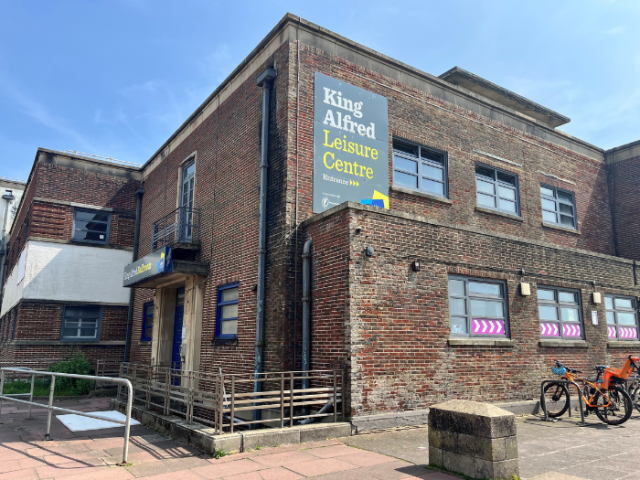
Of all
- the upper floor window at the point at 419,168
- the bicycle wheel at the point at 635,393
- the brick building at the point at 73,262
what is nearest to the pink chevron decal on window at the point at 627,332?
the bicycle wheel at the point at 635,393

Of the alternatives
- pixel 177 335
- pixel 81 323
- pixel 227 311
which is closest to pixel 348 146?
pixel 227 311

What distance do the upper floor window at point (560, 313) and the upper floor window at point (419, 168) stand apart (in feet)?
11.2

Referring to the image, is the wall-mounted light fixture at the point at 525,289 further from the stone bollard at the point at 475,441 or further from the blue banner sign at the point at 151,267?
the blue banner sign at the point at 151,267

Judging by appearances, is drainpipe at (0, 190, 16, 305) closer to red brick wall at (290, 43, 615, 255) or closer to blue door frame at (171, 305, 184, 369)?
blue door frame at (171, 305, 184, 369)

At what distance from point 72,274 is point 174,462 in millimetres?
13241

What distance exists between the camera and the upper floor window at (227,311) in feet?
36.6

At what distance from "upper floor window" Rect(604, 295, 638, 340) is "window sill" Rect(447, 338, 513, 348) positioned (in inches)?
156

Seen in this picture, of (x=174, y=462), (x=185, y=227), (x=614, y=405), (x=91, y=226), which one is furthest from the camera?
(x=91, y=226)

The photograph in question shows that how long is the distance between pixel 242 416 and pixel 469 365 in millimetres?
4583

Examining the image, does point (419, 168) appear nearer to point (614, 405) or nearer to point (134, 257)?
point (614, 405)

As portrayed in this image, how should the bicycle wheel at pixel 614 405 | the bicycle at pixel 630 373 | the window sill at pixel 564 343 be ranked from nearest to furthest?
the bicycle wheel at pixel 614 405, the bicycle at pixel 630 373, the window sill at pixel 564 343

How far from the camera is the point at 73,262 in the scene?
17688 millimetres

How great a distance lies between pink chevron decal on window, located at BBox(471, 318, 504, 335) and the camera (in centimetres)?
997

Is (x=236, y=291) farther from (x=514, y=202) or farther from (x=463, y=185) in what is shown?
(x=514, y=202)
